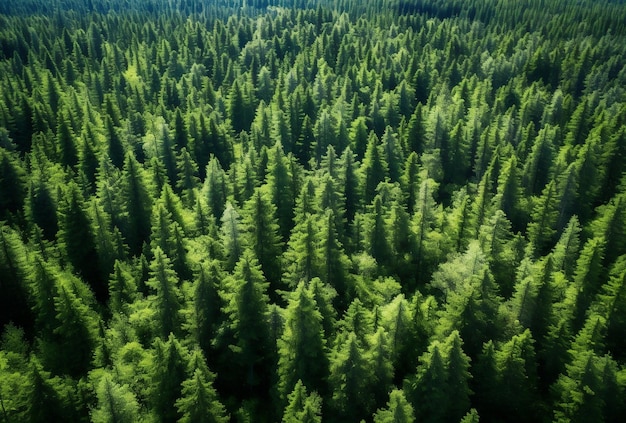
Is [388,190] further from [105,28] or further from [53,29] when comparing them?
[53,29]

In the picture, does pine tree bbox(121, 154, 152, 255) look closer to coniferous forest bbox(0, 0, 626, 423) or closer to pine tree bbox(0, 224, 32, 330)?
coniferous forest bbox(0, 0, 626, 423)

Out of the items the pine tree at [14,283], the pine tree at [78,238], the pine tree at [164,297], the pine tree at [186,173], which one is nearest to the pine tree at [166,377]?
the pine tree at [164,297]

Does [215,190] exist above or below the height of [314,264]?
below

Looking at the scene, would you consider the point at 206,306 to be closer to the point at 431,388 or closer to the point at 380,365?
the point at 380,365

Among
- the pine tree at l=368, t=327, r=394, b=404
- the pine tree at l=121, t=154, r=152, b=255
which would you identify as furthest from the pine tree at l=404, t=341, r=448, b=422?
the pine tree at l=121, t=154, r=152, b=255

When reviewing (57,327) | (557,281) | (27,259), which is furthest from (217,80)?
(557,281)

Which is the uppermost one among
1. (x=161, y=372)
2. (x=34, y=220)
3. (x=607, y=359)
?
(x=607, y=359)

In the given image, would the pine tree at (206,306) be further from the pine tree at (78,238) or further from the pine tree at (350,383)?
the pine tree at (78,238)

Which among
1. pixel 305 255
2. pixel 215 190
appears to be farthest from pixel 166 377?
pixel 215 190
